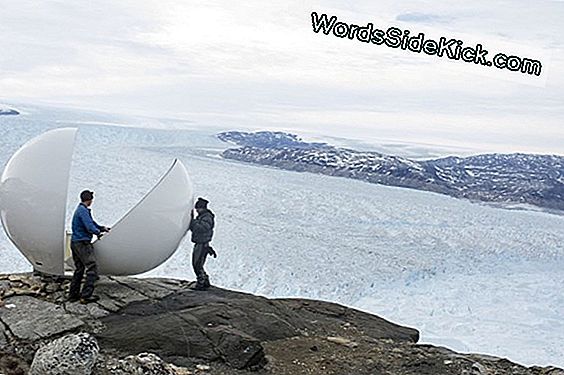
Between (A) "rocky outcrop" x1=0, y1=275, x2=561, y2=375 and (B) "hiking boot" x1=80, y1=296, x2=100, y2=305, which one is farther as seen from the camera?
(B) "hiking boot" x1=80, y1=296, x2=100, y2=305

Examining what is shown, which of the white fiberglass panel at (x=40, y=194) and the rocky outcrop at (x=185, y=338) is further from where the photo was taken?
the white fiberglass panel at (x=40, y=194)

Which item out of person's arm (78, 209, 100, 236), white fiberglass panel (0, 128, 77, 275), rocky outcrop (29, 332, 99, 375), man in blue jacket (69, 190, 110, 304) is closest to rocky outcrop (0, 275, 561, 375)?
rocky outcrop (29, 332, 99, 375)

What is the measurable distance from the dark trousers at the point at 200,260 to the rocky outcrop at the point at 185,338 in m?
0.25

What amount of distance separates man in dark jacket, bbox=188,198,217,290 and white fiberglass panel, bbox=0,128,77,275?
5.75 feet

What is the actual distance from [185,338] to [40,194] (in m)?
2.55

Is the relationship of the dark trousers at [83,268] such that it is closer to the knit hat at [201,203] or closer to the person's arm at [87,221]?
the person's arm at [87,221]

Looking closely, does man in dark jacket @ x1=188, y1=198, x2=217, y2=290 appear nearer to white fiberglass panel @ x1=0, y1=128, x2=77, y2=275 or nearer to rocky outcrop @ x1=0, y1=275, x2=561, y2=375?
rocky outcrop @ x1=0, y1=275, x2=561, y2=375

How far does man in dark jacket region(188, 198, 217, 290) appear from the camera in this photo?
9570 mm

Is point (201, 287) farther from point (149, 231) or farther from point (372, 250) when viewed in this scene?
point (372, 250)

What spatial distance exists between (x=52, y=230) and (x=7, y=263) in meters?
9.58

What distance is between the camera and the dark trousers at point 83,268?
8539 mm

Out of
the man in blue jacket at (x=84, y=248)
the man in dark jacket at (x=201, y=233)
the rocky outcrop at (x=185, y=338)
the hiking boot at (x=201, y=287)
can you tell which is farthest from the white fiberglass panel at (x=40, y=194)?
the hiking boot at (x=201, y=287)

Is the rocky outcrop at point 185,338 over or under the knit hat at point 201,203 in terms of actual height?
under

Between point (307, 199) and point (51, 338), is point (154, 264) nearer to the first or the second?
point (51, 338)
